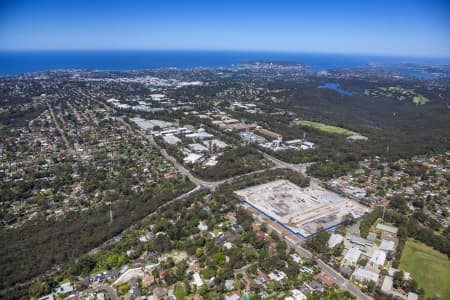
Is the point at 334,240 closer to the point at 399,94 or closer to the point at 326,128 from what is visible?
the point at 326,128

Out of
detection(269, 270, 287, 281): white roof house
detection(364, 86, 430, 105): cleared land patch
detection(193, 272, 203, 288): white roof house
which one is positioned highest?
detection(364, 86, 430, 105): cleared land patch

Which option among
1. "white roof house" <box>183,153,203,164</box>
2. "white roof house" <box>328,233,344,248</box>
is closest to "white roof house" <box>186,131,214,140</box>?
"white roof house" <box>183,153,203,164</box>

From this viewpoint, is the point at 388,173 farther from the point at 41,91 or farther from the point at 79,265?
the point at 41,91

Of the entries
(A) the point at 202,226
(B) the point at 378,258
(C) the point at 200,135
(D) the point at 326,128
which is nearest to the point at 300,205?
(B) the point at 378,258

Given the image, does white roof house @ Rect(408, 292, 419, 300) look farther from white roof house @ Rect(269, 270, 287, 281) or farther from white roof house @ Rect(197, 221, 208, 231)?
white roof house @ Rect(197, 221, 208, 231)

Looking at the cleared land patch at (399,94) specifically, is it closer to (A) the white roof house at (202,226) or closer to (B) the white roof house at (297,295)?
(A) the white roof house at (202,226)

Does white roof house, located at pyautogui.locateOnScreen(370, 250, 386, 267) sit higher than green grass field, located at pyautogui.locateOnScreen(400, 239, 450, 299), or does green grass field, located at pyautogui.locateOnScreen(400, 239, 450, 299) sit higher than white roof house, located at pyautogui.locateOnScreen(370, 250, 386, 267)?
white roof house, located at pyautogui.locateOnScreen(370, 250, 386, 267)
